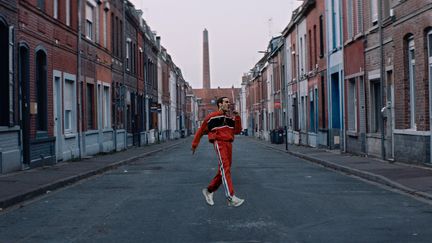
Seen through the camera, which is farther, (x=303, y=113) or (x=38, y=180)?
(x=303, y=113)

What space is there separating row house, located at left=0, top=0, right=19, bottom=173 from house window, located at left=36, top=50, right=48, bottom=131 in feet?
10.2

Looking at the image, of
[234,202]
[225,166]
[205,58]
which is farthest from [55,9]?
[205,58]

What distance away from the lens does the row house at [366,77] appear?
57.8 ft

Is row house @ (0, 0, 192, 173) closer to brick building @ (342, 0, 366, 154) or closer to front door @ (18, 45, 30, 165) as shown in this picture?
front door @ (18, 45, 30, 165)

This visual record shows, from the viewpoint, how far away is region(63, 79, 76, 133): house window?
80.4ft

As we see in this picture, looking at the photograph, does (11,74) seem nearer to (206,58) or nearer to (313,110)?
(313,110)

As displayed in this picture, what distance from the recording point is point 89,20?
94.6 ft

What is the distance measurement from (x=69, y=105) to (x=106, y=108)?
7.58m

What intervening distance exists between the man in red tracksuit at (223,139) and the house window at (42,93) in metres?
11.2

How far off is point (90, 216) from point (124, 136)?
26621 mm

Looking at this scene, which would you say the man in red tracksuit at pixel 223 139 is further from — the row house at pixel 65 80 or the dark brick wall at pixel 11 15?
the dark brick wall at pixel 11 15

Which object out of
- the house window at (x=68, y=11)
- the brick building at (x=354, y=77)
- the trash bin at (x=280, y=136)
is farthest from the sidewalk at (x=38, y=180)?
the trash bin at (x=280, y=136)


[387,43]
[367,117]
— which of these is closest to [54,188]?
[387,43]

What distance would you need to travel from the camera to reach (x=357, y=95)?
25.0 m
